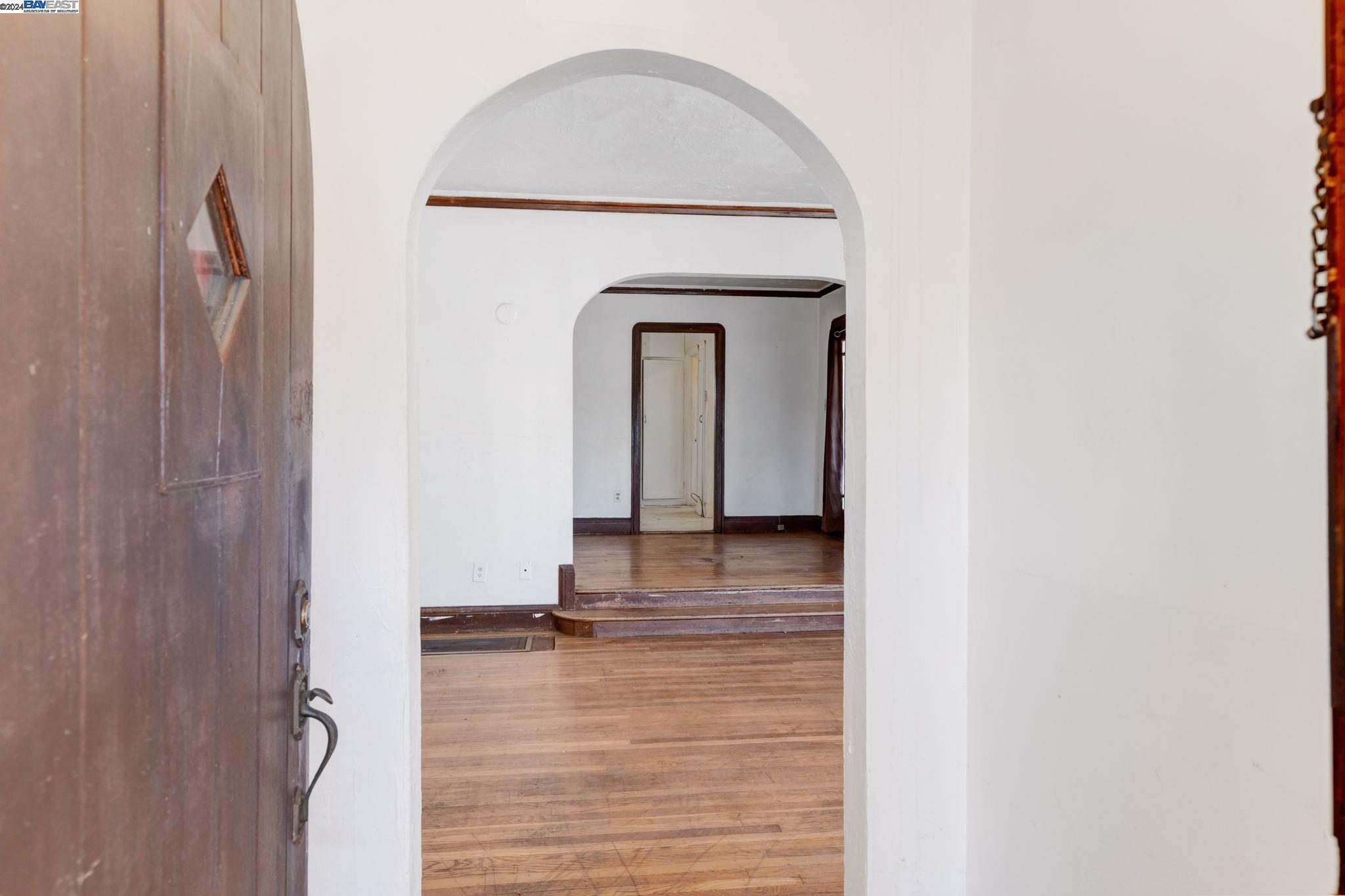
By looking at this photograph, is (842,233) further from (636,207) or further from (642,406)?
(642,406)

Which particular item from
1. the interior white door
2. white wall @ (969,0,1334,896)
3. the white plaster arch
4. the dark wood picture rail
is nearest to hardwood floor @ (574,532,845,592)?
the interior white door

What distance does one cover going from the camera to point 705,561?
21.3 ft

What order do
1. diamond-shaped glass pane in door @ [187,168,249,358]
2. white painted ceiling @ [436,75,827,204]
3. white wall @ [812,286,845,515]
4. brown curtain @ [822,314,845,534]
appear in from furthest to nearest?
white wall @ [812,286,845,515] < brown curtain @ [822,314,845,534] < white painted ceiling @ [436,75,827,204] < diamond-shaped glass pane in door @ [187,168,249,358]

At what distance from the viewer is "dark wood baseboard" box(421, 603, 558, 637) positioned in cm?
484

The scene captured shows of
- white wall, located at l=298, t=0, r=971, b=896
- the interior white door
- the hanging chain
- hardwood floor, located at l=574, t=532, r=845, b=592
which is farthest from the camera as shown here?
the interior white door

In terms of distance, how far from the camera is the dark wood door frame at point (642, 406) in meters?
8.14

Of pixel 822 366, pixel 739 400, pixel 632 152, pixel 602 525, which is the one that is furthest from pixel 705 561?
pixel 632 152

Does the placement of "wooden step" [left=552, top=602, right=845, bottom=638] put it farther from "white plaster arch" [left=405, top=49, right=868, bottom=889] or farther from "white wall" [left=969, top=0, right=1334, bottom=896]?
"white wall" [left=969, top=0, right=1334, bottom=896]

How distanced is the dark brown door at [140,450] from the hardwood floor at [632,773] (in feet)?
5.22

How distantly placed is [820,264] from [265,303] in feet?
15.3

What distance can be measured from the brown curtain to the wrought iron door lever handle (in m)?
6.78

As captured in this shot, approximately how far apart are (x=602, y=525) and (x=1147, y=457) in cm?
728

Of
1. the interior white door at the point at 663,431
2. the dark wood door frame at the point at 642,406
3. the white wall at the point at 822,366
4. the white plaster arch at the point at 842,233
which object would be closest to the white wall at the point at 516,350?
the white wall at the point at 822,366

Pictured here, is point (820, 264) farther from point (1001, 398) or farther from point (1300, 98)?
point (1300, 98)
